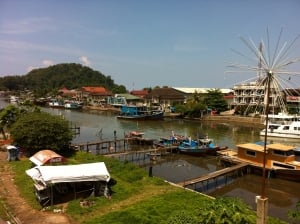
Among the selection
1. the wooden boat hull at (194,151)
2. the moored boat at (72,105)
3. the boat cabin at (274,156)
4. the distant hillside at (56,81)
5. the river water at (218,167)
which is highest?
the distant hillside at (56,81)

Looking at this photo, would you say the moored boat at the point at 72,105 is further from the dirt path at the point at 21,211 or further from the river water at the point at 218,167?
the dirt path at the point at 21,211

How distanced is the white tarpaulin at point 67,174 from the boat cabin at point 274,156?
15445 millimetres

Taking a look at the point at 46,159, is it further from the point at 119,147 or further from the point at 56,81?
the point at 56,81

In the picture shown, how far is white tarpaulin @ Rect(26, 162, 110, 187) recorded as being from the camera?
1675 centimetres

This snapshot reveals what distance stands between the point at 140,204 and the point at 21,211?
587 centimetres

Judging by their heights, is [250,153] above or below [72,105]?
below

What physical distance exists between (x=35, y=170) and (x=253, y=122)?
5348 centimetres

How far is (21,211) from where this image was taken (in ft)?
52.5

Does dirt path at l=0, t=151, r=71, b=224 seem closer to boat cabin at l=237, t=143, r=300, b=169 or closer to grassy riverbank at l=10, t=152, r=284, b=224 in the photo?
grassy riverbank at l=10, t=152, r=284, b=224

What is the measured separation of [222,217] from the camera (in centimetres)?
953

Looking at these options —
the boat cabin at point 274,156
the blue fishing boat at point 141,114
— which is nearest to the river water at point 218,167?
the boat cabin at point 274,156

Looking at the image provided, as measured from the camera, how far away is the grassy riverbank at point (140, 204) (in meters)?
10.4

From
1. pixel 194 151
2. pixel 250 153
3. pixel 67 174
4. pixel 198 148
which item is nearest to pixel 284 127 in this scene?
pixel 198 148

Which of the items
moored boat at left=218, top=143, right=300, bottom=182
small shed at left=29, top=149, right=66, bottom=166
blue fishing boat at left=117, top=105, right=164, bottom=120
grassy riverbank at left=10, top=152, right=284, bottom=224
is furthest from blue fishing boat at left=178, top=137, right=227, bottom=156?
blue fishing boat at left=117, top=105, right=164, bottom=120
